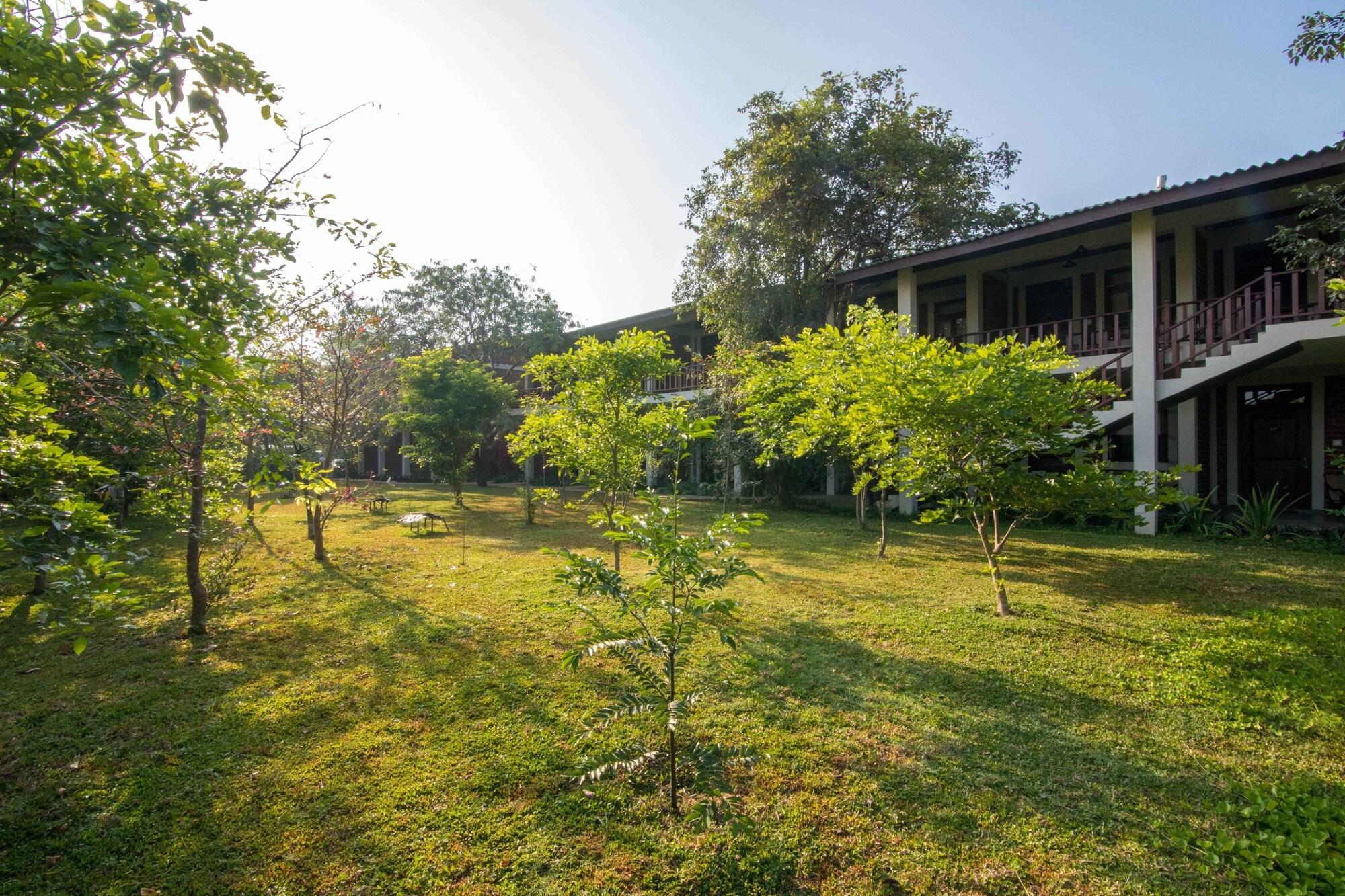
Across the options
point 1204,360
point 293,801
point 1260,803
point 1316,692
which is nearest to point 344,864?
point 293,801

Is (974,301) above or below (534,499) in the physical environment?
above

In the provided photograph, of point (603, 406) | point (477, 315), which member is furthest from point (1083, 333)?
point (477, 315)

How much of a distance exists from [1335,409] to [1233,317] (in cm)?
350

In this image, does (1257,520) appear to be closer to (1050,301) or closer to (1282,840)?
(1050,301)

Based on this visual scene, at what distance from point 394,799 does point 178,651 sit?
3.42 metres

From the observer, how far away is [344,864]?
8.20ft

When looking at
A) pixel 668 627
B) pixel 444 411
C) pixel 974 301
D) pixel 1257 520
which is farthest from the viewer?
pixel 444 411

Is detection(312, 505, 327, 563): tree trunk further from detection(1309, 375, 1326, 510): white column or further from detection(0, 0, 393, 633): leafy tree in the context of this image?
detection(1309, 375, 1326, 510): white column

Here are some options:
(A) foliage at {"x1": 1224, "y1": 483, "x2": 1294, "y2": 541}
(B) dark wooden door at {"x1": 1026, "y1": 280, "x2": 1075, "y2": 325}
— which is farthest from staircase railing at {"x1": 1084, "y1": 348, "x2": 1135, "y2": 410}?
(B) dark wooden door at {"x1": 1026, "y1": 280, "x2": 1075, "y2": 325}

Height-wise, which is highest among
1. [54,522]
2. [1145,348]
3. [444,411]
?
[1145,348]

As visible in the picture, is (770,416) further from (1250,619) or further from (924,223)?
(924,223)

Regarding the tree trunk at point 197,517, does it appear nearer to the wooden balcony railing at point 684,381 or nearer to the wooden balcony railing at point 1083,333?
the wooden balcony railing at point 1083,333

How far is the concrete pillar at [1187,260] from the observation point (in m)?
11.1

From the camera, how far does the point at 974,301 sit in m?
14.0
